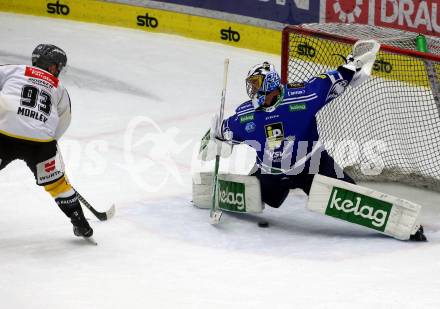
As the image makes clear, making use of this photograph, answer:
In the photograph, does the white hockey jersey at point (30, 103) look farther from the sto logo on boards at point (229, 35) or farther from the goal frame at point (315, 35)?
the sto logo on boards at point (229, 35)

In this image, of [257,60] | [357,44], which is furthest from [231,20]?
[357,44]

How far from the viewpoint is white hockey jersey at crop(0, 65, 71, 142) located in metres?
4.75

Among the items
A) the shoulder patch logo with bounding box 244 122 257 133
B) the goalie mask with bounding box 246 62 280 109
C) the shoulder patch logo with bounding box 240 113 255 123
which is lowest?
the shoulder patch logo with bounding box 244 122 257 133

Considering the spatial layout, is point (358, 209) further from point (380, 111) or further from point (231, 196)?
point (380, 111)

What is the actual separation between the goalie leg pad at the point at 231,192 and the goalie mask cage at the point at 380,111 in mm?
840

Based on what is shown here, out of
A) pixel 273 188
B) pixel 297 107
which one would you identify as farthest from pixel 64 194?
pixel 297 107

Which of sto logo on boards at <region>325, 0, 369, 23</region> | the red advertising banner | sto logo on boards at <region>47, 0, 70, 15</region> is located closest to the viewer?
the red advertising banner

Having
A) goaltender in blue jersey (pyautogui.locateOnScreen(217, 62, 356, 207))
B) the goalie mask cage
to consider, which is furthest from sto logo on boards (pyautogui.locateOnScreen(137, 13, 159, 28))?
goaltender in blue jersey (pyautogui.locateOnScreen(217, 62, 356, 207))

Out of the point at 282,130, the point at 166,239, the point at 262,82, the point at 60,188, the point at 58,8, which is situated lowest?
the point at 166,239

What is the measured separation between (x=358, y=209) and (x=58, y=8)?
4.92m

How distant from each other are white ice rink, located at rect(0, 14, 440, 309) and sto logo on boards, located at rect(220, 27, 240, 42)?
463 mm

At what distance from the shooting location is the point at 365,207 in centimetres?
511

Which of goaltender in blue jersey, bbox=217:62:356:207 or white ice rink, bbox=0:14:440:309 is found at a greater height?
goaltender in blue jersey, bbox=217:62:356:207

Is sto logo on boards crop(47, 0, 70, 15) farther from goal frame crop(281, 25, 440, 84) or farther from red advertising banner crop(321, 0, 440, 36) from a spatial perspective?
goal frame crop(281, 25, 440, 84)
